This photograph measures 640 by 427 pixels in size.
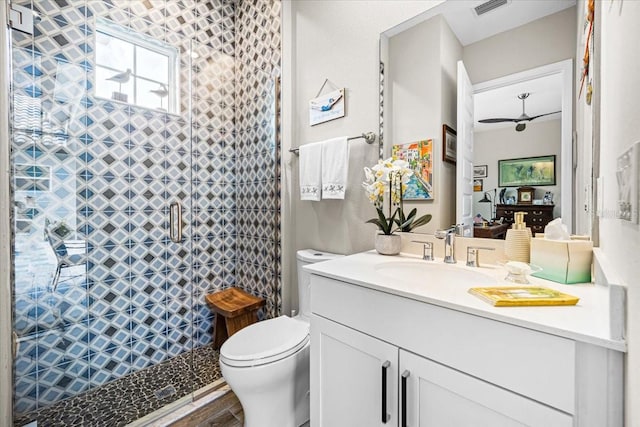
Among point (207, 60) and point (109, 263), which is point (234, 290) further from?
point (207, 60)

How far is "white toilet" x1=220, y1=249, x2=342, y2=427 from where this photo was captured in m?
1.22

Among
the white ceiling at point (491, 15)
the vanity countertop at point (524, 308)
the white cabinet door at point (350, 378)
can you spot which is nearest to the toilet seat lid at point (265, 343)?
the white cabinet door at point (350, 378)

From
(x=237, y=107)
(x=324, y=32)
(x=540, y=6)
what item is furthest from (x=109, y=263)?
(x=540, y=6)

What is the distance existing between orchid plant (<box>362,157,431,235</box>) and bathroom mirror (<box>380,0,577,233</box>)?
6 centimetres

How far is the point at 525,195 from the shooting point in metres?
1.09

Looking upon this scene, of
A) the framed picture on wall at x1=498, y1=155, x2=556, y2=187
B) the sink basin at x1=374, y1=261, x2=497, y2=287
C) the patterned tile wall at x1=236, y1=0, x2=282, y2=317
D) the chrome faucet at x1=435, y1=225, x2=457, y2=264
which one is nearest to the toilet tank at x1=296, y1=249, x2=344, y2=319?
the patterned tile wall at x1=236, y1=0, x2=282, y2=317

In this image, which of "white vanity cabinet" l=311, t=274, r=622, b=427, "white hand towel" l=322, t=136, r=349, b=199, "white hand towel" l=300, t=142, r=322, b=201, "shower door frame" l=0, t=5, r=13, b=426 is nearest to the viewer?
"white vanity cabinet" l=311, t=274, r=622, b=427

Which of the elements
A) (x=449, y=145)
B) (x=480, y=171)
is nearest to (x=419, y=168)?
(x=449, y=145)

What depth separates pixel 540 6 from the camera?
107 cm

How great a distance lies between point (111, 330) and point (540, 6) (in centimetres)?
269

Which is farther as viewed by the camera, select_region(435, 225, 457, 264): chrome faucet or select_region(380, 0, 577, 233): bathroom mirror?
select_region(435, 225, 457, 264): chrome faucet

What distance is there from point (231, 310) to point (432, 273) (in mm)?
1380

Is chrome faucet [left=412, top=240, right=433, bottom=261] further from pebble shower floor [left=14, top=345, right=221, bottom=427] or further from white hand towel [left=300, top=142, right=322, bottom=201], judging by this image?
pebble shower floor [left=14, top=345, right=221, bottom=427]

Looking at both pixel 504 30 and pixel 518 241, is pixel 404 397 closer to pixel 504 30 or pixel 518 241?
pixel 518 241
